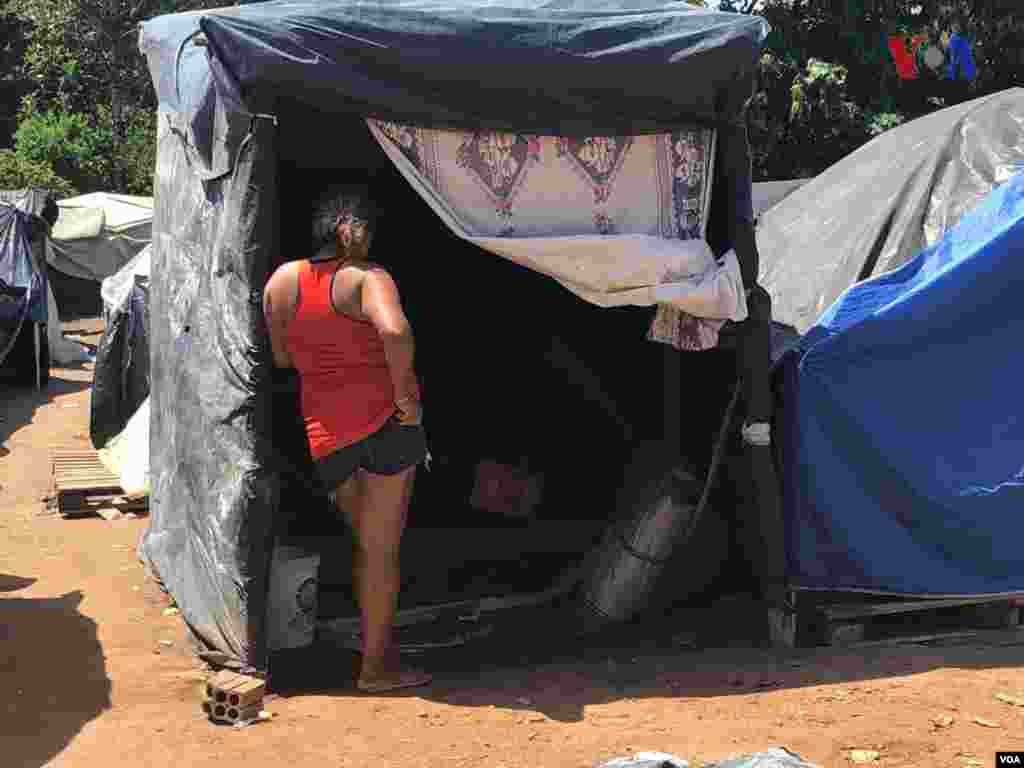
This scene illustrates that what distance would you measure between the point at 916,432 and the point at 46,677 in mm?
4109

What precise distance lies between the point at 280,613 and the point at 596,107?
2.63 metres

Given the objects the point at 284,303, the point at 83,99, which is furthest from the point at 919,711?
the point at 83,99

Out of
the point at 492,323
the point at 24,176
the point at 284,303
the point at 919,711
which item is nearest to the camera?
the point at 919,711

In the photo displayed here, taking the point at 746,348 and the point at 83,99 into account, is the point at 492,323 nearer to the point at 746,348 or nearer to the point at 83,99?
the point at 746,348

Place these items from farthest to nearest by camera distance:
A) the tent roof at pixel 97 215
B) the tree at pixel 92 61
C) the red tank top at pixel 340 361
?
the tree at pixel 92 61 < the tent roof at pixel 97 215 < the red tank top at pixel 340 361

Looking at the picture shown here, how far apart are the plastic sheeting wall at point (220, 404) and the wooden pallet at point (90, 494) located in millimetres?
2601

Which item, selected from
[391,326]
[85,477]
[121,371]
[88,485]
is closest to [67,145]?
[121,371]

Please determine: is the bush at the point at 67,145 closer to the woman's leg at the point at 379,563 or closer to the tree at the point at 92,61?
the tree at the point at 92,61

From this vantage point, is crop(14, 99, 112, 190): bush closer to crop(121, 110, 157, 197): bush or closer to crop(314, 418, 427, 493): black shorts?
crop(121, 110, 157, 197): bush

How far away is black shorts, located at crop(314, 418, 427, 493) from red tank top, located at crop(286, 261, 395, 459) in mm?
30

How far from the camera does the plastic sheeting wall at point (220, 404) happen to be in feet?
17.6

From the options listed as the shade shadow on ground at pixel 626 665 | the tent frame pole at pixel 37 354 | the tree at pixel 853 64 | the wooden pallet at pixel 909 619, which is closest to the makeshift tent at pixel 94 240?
the tent frame pole at pixel 37 354

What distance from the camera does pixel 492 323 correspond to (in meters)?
8.28

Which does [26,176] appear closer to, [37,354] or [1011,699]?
[37,354]
